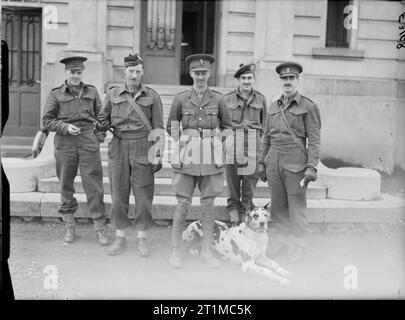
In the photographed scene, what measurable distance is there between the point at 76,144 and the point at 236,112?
2163 mm

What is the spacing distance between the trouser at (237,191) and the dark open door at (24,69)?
233 inches

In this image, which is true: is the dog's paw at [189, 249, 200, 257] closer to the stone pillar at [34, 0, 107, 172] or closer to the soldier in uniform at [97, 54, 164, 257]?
the soldier in uniform at [97, 54, 164, 257]

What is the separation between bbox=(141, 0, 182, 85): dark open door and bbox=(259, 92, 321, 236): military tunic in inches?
241

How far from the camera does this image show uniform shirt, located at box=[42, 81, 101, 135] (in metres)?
6.59

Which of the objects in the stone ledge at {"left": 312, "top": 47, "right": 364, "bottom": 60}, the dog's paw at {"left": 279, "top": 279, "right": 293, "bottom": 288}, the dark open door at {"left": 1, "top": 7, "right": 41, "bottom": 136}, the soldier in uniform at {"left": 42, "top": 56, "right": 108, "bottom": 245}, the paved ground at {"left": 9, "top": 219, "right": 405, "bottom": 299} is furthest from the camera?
the dark open door at {"left": 1, "top": 7, "right": 41, "bottom": 136}

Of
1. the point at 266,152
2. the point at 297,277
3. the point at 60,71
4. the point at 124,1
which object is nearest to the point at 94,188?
the point at 266,152

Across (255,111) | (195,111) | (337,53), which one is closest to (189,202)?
(195,111)

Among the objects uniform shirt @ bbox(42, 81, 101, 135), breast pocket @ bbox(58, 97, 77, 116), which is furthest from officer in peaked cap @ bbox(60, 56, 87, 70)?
breast pocket @ bbox(58, 97, 77, 116)

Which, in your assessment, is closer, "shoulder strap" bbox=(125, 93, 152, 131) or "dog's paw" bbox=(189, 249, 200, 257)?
"shoulder strap" bbox=(125, 93, 152, 131)

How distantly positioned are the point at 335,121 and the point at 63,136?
634 centimetres

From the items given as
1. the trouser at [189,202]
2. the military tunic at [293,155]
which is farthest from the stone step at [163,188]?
the trouser at [189,202]

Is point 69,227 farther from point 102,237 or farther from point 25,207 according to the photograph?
point 25,207

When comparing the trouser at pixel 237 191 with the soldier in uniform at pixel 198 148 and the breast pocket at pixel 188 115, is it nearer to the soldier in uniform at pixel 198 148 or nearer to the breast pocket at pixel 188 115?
the soldier in uniform at pixel 198 148

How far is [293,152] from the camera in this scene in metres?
6.42
